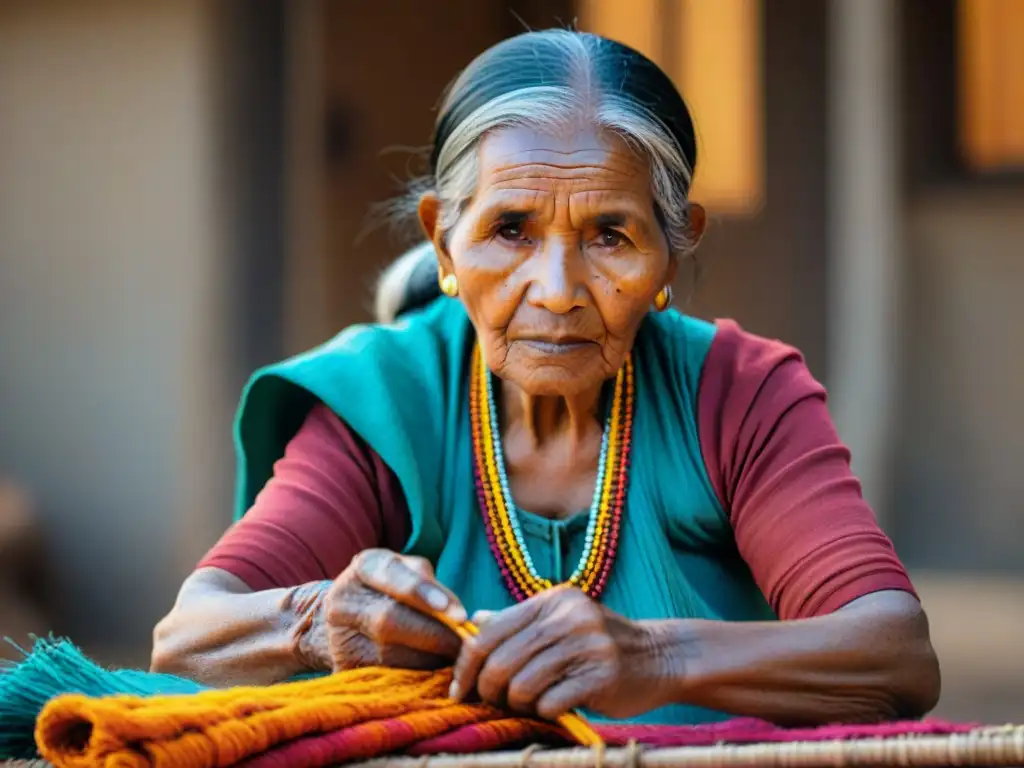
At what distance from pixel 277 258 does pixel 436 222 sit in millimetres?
3562

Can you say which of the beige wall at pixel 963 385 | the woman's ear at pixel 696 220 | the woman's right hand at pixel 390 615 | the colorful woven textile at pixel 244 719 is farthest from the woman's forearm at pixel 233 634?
the beige wall at pixel 963 385

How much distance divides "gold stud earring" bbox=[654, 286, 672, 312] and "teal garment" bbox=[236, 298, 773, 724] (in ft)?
0.43

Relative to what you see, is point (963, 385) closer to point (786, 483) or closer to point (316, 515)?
point (786, 483)

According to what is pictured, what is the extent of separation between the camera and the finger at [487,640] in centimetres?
201

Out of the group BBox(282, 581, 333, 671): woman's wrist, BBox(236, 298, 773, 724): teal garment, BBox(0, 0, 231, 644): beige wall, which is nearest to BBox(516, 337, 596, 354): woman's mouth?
BBox(236, 298, 773, 724): teal garment

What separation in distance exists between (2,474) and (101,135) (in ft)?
4.79

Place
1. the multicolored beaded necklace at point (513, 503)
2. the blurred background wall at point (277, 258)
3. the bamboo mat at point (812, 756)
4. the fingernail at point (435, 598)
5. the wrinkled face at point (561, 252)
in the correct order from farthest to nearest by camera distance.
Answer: the blurred background wall at point (277, 258), the multicolored beaded necklace at point (513, 503), the wrinkled face at point (561, 252), the fingernail at point (435, 598), the bamboo mat at point (812, 756)

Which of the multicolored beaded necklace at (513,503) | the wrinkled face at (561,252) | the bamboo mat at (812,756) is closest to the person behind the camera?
the bamboo mat at (812,756)

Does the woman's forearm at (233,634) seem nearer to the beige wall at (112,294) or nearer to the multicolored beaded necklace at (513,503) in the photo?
the multicolored beaded necklace at (513,503)

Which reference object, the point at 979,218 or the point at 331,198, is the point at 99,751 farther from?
the point at 979,218

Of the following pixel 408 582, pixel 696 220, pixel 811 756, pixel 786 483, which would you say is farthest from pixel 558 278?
pixel 811 756

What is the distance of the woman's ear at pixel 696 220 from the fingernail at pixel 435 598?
912 millimetres

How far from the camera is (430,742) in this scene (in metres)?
1.93

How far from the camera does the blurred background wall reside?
616 centimetres
